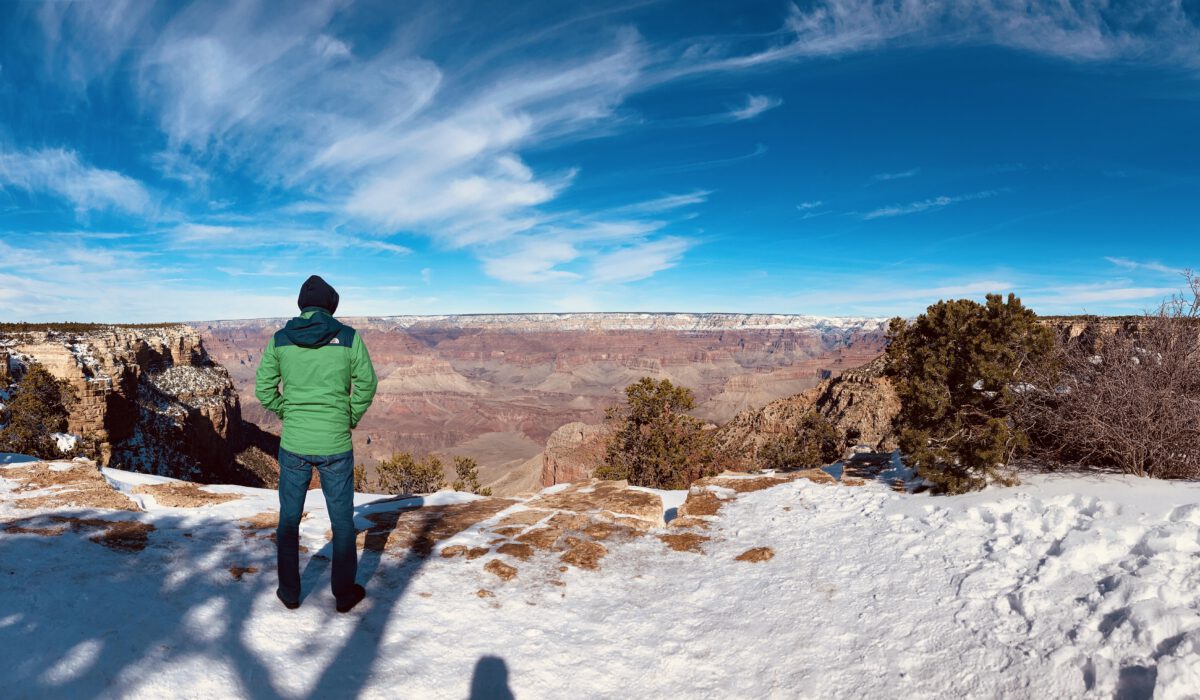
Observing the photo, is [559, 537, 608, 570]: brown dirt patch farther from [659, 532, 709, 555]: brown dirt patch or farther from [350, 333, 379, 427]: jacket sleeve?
[350, 333, 379, 427]: jacket sleeve

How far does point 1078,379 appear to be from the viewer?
8.00 meters

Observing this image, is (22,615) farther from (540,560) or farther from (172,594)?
(540,560)

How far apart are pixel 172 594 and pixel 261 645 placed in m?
1.22

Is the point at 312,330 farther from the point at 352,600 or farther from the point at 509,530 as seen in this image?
the point at 509,530

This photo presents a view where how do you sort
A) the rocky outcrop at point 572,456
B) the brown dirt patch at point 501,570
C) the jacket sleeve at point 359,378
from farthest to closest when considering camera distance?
the rocky outcrop at point 572,456, the brown dirt patch at point 501,570, the jacket sleeve at point 359,378

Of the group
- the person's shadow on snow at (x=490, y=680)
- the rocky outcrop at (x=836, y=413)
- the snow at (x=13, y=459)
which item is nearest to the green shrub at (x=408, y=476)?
the snow at (x=13, y=459)

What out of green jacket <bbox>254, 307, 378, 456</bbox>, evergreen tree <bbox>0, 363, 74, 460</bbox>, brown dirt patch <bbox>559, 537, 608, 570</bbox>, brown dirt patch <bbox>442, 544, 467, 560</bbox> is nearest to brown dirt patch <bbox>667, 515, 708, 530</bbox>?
brown dirt patch <bbox>559, 537, 608, 570</bbox>

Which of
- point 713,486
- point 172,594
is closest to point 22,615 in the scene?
point 172,594

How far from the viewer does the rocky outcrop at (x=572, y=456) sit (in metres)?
46.6

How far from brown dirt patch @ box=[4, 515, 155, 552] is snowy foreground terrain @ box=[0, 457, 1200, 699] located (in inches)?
1.4

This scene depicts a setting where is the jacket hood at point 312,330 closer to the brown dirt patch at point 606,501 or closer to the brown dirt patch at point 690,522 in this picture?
the brown dirt patch at point 606,501

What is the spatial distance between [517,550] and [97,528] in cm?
443

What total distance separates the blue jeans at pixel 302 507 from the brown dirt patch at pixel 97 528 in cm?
209

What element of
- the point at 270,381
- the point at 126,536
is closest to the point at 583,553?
the point at 270,381
